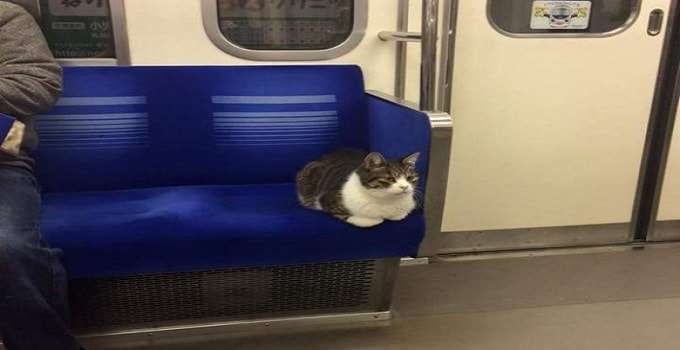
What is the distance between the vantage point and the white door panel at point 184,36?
5.89 feet

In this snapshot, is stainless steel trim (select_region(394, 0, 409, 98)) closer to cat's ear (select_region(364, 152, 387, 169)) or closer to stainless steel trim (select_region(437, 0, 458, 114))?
stainless steel trim (select_region(437, 0, 458, 114))

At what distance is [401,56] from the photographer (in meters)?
2.01

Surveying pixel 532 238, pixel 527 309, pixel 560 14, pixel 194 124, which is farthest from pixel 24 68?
pixel 532 238

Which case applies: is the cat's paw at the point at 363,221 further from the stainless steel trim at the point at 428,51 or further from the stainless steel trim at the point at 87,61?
the stainless steel trim at the point at 87,61

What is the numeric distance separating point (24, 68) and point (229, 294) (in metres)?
0.87

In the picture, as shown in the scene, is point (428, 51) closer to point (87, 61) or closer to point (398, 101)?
point (398, 101)

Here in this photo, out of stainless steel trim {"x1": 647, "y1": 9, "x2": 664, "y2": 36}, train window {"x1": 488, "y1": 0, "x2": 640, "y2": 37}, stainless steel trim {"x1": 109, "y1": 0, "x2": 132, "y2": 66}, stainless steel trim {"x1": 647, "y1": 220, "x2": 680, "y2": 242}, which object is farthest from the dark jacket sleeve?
stainless steel trim {"x1": 647, "y1": 220, "x2": 680, "y2": 242}

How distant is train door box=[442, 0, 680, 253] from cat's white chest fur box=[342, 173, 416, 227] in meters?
0.87

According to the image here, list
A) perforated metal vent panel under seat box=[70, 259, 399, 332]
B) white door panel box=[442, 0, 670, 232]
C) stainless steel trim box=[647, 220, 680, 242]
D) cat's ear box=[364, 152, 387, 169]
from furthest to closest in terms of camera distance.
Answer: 1. stainless steel trim box=[647, 220, 680, 242]
2. white door panel box=[442, 0, 670, 232]
3. perforated metal vent panel under seat box=[70, 259, 399, 332]
4. cat's ear box=[364, 152, 387, 169]

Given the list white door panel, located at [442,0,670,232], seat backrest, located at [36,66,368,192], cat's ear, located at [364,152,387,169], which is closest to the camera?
cat's ear, located at [364,152,387,169]

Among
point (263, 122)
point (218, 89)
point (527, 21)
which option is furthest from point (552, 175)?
point (218, 89)

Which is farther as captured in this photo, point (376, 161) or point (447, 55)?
point (447, 55)

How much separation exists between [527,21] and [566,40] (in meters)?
0.19

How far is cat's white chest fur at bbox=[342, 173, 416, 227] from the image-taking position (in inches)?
52.9
